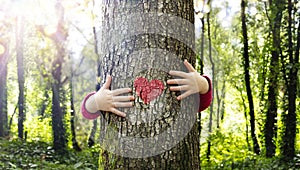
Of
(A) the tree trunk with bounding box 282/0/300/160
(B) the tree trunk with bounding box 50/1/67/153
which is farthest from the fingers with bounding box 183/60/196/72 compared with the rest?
(B) the tree trunk with bounding box 50/1/67/153

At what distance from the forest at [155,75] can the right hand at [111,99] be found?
0.04 metres

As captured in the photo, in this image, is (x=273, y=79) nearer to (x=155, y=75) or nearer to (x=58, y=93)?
(x=58, y=93)

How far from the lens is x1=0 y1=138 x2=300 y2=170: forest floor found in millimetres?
7447

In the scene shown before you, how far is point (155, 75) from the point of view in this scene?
2.21m

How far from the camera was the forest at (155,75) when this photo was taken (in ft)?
7.25

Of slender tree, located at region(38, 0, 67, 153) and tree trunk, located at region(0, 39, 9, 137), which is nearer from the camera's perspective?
slender tree, located at region(38, 0, 67, 153)

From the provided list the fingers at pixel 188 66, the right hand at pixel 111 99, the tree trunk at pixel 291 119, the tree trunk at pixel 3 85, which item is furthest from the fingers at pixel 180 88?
the tree trunk at pixel 3 85

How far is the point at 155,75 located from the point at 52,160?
8.20 metres

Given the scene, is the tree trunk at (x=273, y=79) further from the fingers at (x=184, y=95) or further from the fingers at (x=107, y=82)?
the fingers at (x=107, y=82)

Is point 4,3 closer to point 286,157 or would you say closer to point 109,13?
point 286,157

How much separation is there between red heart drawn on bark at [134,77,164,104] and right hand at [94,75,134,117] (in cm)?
6

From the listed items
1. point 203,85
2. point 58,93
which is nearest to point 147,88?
point 203,85

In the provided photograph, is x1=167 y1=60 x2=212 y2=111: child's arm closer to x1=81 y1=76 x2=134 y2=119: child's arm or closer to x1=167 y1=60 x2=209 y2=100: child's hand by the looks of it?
x1=167 y1=60 x2=209 y2=100: child's hand

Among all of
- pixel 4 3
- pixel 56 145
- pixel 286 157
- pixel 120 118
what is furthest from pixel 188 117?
pixel 4 3
